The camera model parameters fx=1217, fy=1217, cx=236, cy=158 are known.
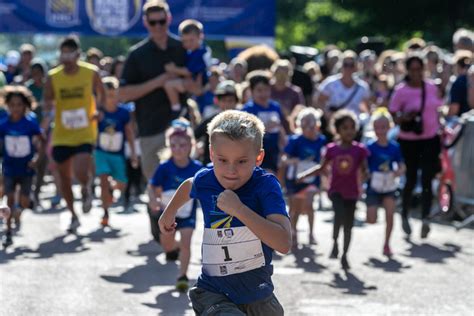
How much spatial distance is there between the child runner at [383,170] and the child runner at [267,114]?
3.16 feet

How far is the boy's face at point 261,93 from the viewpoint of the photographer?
1199 centimetres

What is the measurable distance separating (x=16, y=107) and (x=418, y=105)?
166 inches

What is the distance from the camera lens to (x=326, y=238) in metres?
12.8

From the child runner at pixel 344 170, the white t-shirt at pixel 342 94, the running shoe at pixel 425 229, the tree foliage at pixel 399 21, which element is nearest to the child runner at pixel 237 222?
the child runner at pixel 344 170

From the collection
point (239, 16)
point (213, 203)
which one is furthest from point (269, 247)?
point (239, 16)

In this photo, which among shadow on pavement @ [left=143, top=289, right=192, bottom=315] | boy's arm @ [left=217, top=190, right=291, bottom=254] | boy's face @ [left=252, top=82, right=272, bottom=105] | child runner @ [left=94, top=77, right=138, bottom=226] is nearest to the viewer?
boy's arm @ [left=217, top=190, right=291, bottom=254]

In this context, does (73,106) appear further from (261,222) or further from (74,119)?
(261,222)

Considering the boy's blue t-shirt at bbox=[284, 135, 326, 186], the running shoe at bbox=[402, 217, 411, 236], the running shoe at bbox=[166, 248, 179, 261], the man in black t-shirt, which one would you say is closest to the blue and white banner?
the running shoe at bbox=[402, 217, 411, 236]

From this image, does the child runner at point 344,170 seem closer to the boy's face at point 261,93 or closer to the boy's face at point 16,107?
the boy's face at point 261,93

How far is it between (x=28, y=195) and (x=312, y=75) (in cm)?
707

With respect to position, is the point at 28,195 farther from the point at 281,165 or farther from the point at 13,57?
the point at 13,57

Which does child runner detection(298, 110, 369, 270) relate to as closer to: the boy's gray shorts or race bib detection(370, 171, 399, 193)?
race bib detection(370, 171, 399, 193)

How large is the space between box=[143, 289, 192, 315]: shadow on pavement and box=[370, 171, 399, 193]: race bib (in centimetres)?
324

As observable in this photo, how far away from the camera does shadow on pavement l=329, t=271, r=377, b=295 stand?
9.41 m
